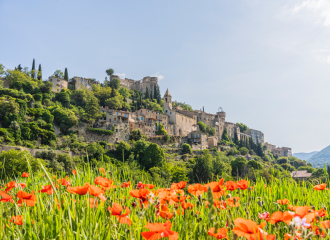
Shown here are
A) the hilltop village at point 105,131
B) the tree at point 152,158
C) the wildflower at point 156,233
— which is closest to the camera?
the wildflower at point 156,233

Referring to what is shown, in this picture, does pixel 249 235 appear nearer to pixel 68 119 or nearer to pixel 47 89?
pixel 68 119

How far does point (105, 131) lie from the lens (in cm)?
5219

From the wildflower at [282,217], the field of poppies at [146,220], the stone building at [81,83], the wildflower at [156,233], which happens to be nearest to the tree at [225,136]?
the stone building at [81,83]

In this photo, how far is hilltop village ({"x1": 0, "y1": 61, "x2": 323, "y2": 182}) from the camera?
38938mm

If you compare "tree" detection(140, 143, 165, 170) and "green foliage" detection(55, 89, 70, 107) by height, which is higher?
"green foliage" detection(55, 89, 70, 107)

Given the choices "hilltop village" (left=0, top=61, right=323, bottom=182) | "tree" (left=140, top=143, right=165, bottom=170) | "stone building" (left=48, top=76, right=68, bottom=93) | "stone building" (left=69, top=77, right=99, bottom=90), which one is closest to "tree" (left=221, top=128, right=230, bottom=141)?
"hilltop village" (left=0, top=61, right=323, bottom=182)

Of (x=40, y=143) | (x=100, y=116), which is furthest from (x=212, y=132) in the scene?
(x=40, y=143)

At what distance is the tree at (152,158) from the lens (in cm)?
4341

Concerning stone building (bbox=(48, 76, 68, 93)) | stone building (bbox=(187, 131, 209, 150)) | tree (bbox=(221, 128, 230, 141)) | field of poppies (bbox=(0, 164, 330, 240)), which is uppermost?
stone building (bbox=(48, 76, 68, 93))

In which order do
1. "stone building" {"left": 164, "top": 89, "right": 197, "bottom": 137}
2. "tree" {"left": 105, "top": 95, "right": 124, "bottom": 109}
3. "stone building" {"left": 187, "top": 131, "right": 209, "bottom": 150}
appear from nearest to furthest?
1. "tree" {"left": 105, "top": 95, "right": 124, "bottom": 109}
2. "stone building" {"left": 187, "top": 131, "right": 209, "bottom": 150}
3. "stone building" {"left": 164, "top": 89, "right": 197, "bottom": 137}

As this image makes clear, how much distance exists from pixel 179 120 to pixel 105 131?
32937 mm

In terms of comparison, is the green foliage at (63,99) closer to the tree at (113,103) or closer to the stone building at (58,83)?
→ the stone building at (58,83)

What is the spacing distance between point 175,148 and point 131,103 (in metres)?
27.6

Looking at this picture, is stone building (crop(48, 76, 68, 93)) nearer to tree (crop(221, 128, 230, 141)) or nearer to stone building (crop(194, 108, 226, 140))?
stone building (crop(194, 108, 226, 140))
